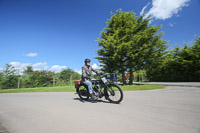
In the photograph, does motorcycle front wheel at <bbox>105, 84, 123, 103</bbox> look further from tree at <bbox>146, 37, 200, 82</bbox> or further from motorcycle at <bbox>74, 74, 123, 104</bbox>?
tree at <bbox>146, 37, 200, 82</bbox>

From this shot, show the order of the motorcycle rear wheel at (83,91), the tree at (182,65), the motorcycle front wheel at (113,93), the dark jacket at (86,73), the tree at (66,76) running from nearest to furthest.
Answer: the motorcycle front wheel at (113,93) < the dark jacket at (86,73) < the motorcycle rear wheel at (83,91) < the tree at (182,65) < the tree at (66,76)

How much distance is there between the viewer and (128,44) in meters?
12.4

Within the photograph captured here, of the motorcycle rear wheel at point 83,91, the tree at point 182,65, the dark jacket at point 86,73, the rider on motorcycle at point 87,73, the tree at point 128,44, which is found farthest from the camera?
the tree at point 182,65

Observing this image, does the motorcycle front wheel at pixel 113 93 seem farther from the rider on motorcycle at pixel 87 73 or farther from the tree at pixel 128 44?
the tree at pixel 128 44

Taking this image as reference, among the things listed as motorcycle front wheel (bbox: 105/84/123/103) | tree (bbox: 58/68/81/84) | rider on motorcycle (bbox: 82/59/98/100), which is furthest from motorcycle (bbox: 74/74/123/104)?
tree (bbox: 58/68/81/84)

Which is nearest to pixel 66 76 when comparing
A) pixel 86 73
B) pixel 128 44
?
pixel 128 44

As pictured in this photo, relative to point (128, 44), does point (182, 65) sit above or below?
below

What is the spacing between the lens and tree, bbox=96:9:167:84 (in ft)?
42.3

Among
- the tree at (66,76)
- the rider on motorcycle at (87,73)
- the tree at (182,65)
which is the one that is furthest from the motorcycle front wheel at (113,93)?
the tree at (66,76)

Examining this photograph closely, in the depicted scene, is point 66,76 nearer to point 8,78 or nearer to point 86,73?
point 8,78

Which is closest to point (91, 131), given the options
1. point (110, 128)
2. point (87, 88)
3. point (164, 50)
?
point (110, 128)

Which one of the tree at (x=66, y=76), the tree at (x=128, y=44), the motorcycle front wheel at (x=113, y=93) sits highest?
the tree at (x=128, y=44)

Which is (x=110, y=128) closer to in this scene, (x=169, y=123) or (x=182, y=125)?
(x=169, y=123)

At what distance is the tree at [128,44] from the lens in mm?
12883
